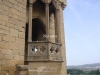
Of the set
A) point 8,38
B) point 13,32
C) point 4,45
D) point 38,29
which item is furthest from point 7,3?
point 38,29

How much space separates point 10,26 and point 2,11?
425mm

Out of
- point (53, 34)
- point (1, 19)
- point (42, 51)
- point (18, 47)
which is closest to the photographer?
point (1, 19)

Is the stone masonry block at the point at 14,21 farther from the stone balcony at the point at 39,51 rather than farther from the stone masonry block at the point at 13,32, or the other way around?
the stone balcony at the point at 39,51

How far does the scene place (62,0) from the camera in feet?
29.8

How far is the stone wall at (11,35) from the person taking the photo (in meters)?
3.92

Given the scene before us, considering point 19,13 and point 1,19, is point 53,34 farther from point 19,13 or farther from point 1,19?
point 1,19

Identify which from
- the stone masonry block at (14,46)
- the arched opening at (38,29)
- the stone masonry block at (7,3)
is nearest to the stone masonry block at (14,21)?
the stone masonry block at (7,3)

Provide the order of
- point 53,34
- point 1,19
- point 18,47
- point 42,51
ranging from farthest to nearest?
1. point 53,34
2. point 42,51
3. point 18,47
4. point 1,19

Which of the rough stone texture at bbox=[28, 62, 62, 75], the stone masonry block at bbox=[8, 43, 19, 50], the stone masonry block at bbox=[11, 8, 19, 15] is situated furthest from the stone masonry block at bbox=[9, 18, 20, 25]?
the rough stone texture at bbox=[28, 62, 62, 75]

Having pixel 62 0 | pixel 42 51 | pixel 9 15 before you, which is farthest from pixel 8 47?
pixel 62 0

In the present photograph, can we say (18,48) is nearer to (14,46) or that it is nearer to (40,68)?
(14,46)

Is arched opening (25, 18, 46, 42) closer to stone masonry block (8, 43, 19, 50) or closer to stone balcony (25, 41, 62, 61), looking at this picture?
stone balcony (25, 41, 62, 61)

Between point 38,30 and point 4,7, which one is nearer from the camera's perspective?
point 4,7

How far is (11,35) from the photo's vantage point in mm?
4152
